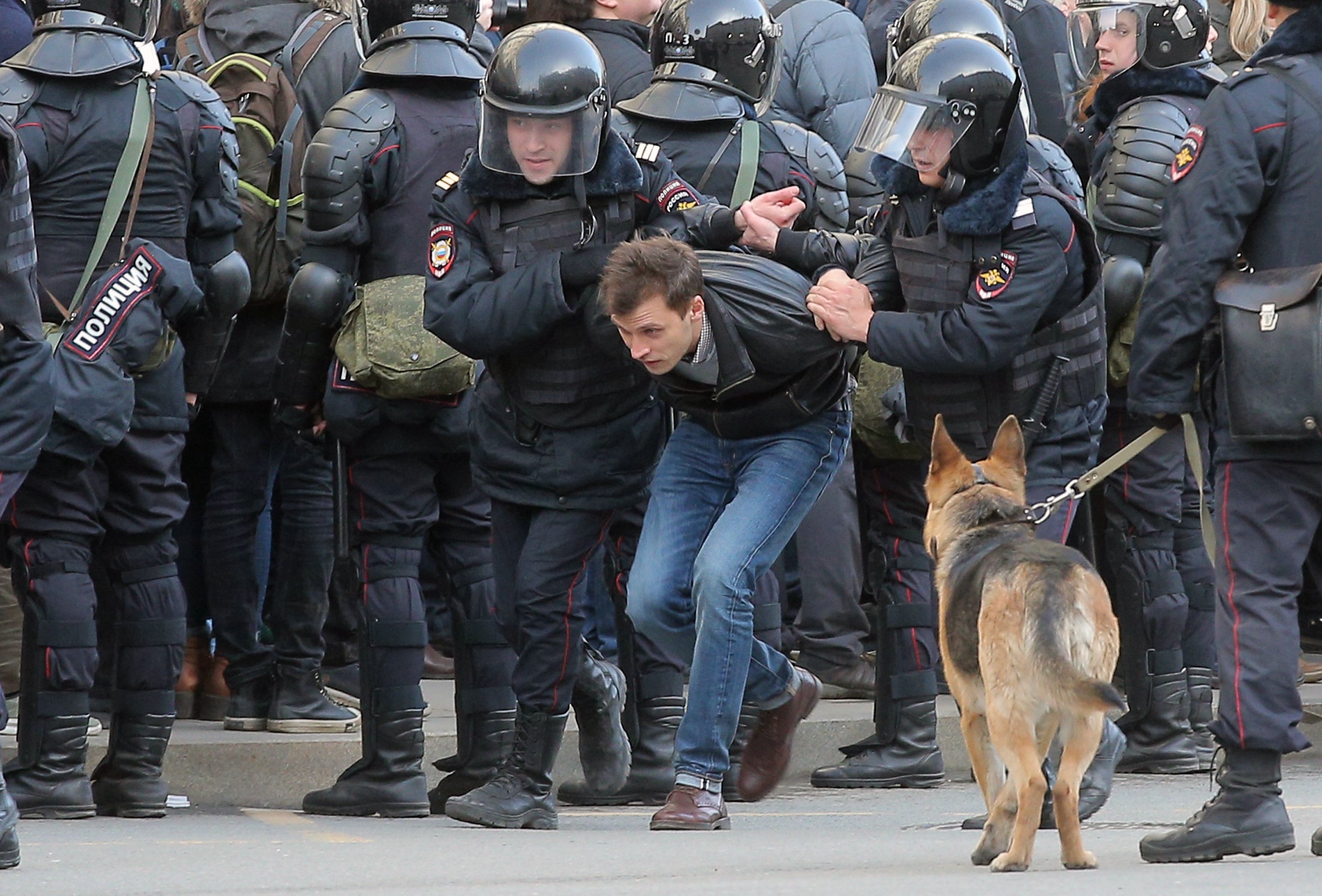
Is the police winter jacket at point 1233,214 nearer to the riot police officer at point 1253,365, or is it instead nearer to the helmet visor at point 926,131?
the riot police officer at point 1253,365

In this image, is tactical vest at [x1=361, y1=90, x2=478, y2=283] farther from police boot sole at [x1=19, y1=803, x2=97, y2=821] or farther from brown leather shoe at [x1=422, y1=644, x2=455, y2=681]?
brown leather shoe at [x1=422, y1=644, x2=455, y2=681]

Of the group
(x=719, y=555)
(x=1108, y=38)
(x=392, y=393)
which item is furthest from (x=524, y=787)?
(x=1108, y=38)

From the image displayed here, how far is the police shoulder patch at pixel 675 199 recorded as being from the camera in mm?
5785

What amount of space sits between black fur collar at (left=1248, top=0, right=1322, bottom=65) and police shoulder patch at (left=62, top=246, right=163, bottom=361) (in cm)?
285

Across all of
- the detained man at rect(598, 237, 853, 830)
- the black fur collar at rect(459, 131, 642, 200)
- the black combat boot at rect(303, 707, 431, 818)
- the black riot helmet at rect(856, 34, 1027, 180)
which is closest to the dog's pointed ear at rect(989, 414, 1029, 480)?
the detained man at rect(598, 237, 853, 830)

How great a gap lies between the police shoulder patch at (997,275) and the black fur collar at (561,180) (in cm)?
95

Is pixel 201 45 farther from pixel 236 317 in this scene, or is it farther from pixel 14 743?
pixel 14 743

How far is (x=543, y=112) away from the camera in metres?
5.59

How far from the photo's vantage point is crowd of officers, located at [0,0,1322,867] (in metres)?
4.84

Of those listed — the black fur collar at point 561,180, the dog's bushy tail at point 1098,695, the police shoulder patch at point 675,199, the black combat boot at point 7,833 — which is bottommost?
the black combat boot at point 7,833

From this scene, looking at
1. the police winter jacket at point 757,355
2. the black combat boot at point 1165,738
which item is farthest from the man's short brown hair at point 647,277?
the black combat boot at point 1165,738

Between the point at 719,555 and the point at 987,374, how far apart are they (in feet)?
2.71

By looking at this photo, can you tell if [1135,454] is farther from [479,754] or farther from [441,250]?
[479,754]

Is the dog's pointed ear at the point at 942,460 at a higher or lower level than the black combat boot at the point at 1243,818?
higher
